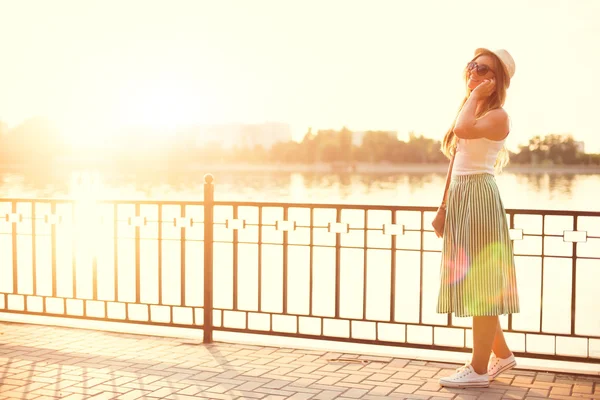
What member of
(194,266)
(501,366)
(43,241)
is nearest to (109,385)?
(501,366)

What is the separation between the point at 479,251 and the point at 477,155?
0.56 m

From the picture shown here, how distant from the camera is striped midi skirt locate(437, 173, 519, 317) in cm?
440

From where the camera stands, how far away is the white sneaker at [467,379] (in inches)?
178

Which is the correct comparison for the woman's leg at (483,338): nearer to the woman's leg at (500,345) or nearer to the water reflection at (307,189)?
the woman's leg at (500,345)

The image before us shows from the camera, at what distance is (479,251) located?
443cm

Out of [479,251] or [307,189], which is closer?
[479,251]

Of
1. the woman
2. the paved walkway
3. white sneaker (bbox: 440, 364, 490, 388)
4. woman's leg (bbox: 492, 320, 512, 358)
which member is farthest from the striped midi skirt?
the paved walkway

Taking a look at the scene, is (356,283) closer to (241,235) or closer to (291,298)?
(291,298)

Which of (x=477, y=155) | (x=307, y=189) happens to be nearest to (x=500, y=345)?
(x=477, y=155)

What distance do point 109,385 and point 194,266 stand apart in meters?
19.7

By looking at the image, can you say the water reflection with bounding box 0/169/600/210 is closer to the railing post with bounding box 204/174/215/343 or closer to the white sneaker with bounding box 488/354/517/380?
the railing post with bounding box 204/174/215/343

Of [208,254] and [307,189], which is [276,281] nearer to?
[208,254]

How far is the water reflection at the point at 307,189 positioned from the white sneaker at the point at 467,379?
35425 mm

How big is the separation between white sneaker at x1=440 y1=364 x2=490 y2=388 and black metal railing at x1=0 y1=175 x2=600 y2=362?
0.73 meters
